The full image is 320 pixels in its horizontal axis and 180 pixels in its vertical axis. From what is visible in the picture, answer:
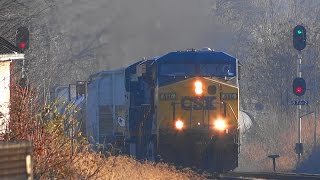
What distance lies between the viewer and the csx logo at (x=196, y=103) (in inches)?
908

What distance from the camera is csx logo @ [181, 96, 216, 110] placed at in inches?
908

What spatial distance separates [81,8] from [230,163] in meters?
16.4

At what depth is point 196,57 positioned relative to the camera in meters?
23.3

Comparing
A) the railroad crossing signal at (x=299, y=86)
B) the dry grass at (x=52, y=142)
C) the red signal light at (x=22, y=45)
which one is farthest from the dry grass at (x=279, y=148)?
the dry grass at (x=52, y=142)

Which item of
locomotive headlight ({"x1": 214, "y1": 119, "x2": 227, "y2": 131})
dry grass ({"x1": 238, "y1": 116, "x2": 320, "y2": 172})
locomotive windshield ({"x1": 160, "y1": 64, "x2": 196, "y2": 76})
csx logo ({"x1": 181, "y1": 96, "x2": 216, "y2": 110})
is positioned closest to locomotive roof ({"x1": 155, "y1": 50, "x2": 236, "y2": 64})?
locomotive windshield ({"x1": 160, "y1": 64, "x2": 196, "y2": 76})

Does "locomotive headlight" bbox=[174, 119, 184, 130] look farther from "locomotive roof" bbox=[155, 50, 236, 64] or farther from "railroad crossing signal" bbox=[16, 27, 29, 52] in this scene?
"railroad crossing signal" bbox=[16, 27, 29, 52]

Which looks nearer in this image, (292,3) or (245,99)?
(245,99)

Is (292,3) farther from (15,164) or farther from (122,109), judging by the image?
(15,164)

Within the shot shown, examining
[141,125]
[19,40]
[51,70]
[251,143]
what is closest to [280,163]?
[251,143]

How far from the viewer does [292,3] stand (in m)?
69.0

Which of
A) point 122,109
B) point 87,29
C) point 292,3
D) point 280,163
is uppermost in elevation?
point 292,3

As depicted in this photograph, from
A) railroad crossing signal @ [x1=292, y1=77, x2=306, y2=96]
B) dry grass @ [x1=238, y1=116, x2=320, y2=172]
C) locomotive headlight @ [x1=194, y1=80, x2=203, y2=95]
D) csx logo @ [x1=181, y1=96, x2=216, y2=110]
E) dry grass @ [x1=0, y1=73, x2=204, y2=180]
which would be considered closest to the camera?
dry grass @ [x1=0, y1=73, x2=204, y2=180]

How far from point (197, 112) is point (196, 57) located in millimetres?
1586

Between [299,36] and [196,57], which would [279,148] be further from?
[196,57]
